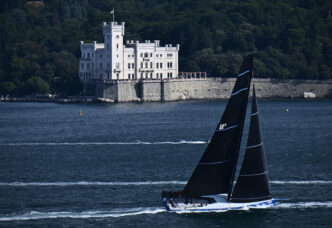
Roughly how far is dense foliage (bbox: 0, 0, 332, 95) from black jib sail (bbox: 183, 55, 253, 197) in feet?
317

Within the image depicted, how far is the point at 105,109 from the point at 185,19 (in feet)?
168

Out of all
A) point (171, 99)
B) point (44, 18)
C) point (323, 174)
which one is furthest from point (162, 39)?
point (323, 174)

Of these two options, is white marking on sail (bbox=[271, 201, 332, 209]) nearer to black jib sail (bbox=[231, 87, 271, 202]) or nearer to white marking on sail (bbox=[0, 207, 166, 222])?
black jib sail (bbox=[231, 87, 271, 202])

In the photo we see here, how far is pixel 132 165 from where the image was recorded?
70.5 meters

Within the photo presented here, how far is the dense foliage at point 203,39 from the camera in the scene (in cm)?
15462

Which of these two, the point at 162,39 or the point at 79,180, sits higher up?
the point at 162,39

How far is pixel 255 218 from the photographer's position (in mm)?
52312

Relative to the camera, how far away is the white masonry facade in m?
145

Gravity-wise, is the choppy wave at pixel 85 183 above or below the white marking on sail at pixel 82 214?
above

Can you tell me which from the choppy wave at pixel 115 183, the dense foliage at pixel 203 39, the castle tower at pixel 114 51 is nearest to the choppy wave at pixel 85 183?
the choppy wave at pixel 115 183

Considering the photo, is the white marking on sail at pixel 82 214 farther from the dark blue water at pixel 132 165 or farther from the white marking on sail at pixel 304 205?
the white marking on sail at pixel 304 205

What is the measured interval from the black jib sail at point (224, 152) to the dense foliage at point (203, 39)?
96667 mm

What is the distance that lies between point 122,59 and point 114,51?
1.80 m

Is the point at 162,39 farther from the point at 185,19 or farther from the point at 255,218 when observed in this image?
the point at 255,218
